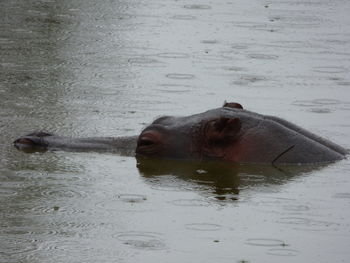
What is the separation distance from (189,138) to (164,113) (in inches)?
55.3

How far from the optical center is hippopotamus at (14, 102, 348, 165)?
25.1ft

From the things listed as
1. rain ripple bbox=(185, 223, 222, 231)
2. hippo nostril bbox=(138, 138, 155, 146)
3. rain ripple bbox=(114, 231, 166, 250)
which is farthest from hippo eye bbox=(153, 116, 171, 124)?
rain ripple bbox=(114, 231, 166, 250)

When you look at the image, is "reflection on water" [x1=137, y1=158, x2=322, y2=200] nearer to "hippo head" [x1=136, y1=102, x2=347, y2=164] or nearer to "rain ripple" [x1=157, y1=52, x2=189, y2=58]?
"hippo head" [x1=136, y1=102, x2=347, y2=164]

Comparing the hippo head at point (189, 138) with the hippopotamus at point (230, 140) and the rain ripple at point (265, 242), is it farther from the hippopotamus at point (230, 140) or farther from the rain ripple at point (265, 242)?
the rain ripple at point (265, 242)

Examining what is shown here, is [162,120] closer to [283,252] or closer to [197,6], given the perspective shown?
[283,252]

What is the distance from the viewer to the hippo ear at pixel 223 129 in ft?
24.8

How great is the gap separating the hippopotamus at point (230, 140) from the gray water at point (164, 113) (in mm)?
107

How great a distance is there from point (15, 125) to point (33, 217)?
7.42 ft

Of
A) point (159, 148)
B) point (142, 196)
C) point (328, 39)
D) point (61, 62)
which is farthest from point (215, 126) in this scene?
point (328, 39)

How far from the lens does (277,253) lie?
5750 millimetres

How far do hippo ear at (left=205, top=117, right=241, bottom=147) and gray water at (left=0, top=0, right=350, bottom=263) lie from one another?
0.19 metres

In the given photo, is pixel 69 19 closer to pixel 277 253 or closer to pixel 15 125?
pixel 15 125

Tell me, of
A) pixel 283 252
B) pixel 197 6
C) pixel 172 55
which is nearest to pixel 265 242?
pixel 283 252

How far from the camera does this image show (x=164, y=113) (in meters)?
9.08
